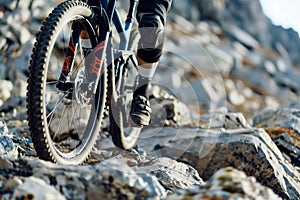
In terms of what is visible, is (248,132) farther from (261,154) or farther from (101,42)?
(101,42)

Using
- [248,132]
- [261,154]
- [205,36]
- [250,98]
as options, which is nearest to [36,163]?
[261,154]

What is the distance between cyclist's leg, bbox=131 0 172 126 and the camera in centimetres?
670

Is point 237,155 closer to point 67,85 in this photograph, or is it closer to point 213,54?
point 67,85

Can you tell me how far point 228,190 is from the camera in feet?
10.9

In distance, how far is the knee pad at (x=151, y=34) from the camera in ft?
21.9

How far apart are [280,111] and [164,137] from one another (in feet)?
15.1

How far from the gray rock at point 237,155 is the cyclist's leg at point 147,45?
1.25m

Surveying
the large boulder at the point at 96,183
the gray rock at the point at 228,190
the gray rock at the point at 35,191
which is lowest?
the gray rock at the point at 35,191

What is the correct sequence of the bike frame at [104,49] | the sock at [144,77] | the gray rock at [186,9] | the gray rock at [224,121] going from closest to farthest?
the bike frame at [104,49], the sock at [144,77], the gray rock at [224,121], the gray rock at [186,9]

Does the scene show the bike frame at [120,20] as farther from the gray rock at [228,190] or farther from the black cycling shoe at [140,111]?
the gray rock at [228,190]

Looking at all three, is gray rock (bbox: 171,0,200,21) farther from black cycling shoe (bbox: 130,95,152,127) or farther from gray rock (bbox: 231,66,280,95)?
black cycling shoe (bbox: 130,95,152,127)

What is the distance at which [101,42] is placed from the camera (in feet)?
18.5

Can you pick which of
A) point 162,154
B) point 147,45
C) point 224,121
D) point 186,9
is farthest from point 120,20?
point 186,9

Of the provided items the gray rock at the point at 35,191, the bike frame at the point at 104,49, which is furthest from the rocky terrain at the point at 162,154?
the bike frame at the point at 104,49
